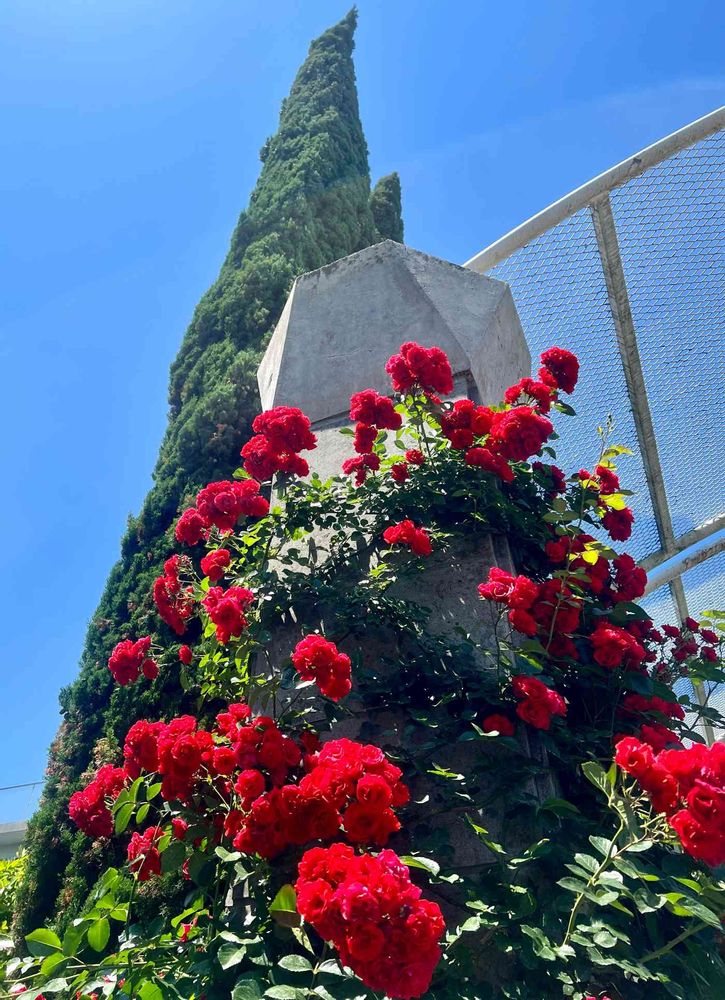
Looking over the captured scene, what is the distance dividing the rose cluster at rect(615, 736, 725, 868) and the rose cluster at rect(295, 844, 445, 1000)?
47cm

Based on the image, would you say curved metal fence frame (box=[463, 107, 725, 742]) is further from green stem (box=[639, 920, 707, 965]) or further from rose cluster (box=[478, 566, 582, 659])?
green stem (box=[639, 920, 707, 965])

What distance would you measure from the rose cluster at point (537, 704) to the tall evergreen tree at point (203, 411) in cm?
216

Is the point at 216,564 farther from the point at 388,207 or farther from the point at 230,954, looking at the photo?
the point at 388,207

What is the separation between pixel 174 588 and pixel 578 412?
211 cm

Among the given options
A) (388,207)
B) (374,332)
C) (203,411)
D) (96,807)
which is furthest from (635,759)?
(388,207)

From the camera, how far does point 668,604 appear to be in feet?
15.0

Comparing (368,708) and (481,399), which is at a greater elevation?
(481,399)

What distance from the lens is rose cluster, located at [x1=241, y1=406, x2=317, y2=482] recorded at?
2.28m

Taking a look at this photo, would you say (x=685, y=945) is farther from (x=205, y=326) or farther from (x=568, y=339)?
(x=205, y=326)

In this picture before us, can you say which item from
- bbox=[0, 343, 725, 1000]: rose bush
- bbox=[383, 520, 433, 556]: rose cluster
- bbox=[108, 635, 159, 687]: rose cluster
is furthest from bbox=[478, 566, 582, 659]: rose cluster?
bbox=[108, 635, 159, 687]: rose cluster

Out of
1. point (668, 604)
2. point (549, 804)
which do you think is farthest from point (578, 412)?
point (549, 804)

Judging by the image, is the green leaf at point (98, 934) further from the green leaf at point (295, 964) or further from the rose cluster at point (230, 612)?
the rose cluster at point (230, 612)

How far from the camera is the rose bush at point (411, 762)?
4.32ft

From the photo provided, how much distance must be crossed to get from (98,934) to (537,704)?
0.98 metres
